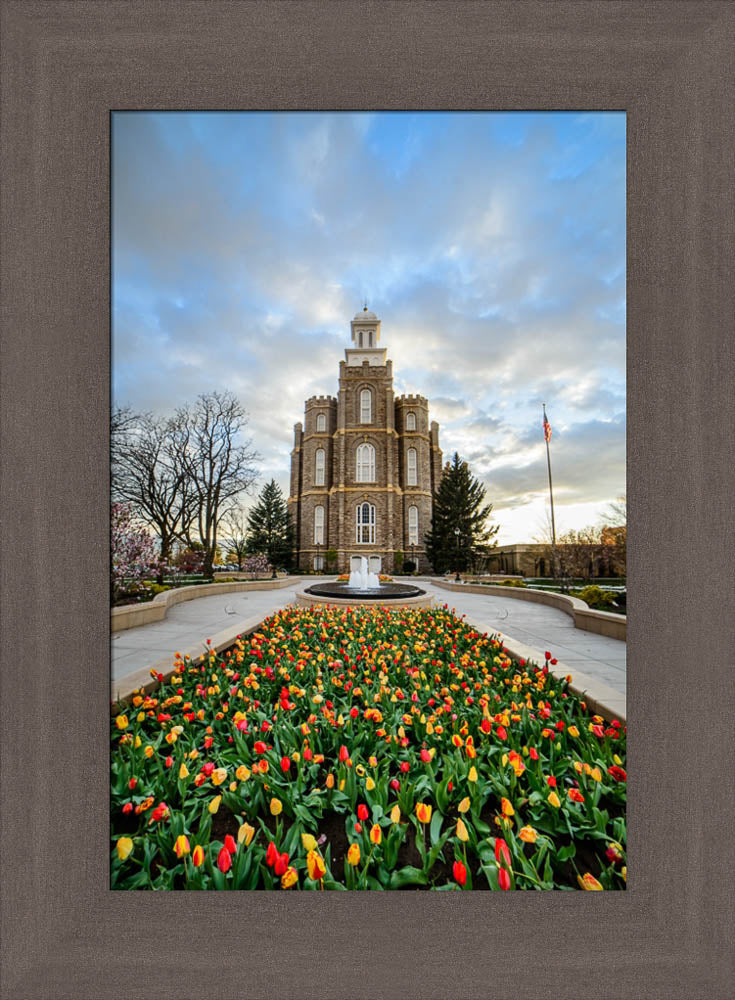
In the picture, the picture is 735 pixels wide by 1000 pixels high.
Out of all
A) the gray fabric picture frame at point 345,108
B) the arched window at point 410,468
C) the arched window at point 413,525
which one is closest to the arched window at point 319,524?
the arched window at point 413,525

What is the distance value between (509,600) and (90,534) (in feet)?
24.0

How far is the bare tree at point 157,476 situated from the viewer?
108 inches

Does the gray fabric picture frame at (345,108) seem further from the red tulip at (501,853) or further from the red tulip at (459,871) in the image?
the red tulip at (459,871)

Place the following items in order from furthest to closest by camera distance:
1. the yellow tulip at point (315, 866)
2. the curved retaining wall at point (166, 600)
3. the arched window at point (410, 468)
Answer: the arched window at point (410, 468)
the curved retaining wall at point (166, 600)
the yellow tulip at point (315, 866)

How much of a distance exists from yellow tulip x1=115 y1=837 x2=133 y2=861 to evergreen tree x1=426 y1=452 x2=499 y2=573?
1413 cm

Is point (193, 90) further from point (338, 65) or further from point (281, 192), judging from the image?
point (281, 192)

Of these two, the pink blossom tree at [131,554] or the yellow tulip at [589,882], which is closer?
the yellow tulip at [589,882]

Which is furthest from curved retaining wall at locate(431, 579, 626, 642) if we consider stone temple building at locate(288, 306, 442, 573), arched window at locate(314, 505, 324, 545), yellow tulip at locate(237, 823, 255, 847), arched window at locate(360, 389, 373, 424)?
arched window at locate(360, 389, 373, 424)

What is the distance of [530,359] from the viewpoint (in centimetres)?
249

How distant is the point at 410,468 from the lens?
1881 centimetres

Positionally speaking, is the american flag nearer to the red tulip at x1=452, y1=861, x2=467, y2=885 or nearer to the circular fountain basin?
the circular fountain basin

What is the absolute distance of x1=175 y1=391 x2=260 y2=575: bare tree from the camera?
15.9 feet

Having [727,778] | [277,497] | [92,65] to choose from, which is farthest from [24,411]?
[277,497]

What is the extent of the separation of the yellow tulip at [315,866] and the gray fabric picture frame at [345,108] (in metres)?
0.51
